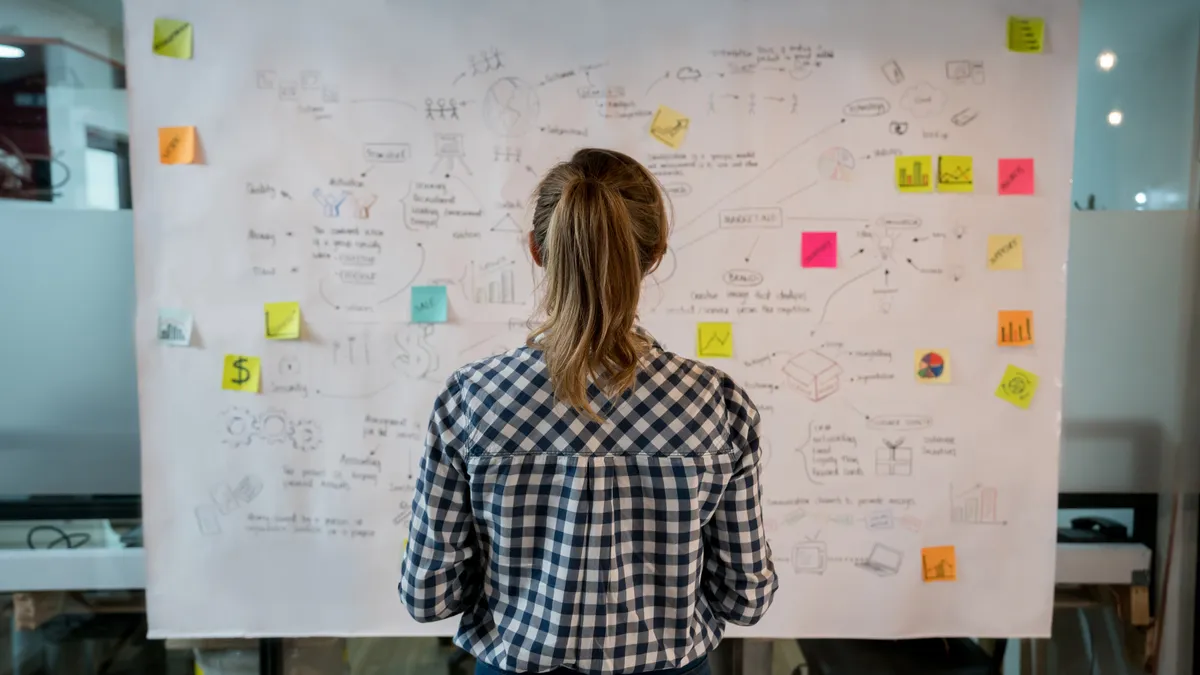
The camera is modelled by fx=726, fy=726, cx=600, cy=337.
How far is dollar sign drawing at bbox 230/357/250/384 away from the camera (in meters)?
1.66

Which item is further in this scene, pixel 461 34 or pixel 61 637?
pixel 61 637

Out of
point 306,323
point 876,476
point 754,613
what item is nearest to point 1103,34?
point 876,476

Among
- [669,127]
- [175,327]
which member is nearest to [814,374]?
[669,127]

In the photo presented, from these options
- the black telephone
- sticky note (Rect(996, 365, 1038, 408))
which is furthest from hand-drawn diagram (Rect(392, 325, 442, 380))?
the black telephone

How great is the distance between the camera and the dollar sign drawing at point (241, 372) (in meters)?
1.66

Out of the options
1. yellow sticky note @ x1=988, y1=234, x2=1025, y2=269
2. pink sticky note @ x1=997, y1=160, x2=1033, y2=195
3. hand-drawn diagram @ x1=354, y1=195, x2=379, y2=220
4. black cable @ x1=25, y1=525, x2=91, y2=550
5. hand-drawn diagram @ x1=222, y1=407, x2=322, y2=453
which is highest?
pink sticky note @ x1=997, y1=160, x2=1033, y2=195

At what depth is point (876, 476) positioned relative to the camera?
1668 mm

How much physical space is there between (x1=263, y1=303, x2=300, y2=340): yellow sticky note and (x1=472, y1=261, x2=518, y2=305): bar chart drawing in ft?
1.35

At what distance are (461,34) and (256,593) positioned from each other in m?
1.37

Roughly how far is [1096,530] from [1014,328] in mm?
638

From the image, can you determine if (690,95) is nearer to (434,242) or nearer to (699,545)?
(434,242)

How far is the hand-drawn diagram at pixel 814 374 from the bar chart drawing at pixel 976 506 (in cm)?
37

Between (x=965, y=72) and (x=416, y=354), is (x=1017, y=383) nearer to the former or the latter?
(x=965, y=72)

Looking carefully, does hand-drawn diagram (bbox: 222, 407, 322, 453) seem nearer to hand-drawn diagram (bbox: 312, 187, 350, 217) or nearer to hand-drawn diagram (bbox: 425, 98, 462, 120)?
hand-drawn diagram (bbox: 312, 187, 350, 217)
